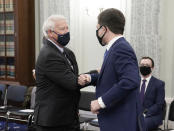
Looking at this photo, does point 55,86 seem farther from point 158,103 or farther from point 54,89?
point 158,103

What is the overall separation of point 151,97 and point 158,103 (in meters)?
0.11

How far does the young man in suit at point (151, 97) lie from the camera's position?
3.68 m

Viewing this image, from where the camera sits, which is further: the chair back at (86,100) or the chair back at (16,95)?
the chair back at (16,95)

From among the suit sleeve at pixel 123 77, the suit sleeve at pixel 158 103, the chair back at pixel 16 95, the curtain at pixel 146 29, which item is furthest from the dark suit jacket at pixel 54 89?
the chair back at pixel 16 95

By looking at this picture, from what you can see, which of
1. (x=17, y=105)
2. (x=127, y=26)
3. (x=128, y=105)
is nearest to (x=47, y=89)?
(x=128, y=105)

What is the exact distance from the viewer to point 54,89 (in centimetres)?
232

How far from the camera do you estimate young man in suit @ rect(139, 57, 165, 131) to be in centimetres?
368

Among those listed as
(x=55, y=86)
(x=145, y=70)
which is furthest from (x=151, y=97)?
(x=55, y=86)

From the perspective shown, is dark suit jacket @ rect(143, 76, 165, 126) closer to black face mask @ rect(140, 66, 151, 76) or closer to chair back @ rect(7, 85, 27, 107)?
black face mask @ rect(140, 66, 151, 76)

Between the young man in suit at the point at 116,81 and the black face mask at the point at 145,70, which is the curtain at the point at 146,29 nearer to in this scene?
the black face mask at the point at 145,70

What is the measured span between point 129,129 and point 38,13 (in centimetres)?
384

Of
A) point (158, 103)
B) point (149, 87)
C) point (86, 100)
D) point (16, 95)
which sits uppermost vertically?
point (149, 87)

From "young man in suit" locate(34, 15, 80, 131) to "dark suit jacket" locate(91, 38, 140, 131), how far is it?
→ 37 cm

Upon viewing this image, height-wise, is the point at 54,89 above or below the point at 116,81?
below
